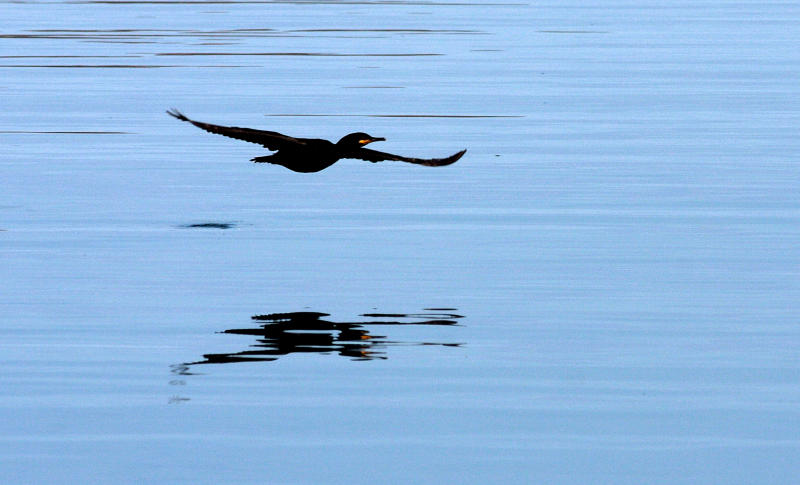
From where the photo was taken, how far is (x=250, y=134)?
13781 millimetres

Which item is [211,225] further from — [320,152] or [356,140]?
[356,140]

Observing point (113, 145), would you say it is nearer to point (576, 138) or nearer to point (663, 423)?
point (576, 138)

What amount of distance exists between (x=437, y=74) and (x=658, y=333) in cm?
1987

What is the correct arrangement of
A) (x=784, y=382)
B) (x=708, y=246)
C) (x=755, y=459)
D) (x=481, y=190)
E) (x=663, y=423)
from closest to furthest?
1. (x=755, y=459)
2. (x=663, y=423)
3. (x=784, y=382)
4. (x=708, y=246)
5. (x=481, y=190)

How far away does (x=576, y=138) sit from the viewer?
21.0 meters

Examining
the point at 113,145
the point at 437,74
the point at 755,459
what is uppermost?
the point at 437,74

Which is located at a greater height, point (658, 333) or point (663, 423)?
point (658, 333)

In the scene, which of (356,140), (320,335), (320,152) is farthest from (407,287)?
(320,152)

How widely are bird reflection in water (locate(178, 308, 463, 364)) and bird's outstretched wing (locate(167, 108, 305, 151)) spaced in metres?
2.67

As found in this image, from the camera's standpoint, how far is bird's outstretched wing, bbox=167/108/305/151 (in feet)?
44.5

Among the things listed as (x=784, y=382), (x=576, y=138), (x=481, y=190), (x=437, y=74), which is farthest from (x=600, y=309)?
(x=437, y=74)

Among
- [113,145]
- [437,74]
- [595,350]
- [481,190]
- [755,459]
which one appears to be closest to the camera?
[755,459]

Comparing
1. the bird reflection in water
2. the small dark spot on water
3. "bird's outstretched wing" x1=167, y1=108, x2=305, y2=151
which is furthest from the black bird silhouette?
the bird reflection in water

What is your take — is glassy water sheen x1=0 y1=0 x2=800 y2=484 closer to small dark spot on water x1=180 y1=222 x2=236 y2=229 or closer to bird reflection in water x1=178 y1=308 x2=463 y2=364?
bird reflection in water x1=178 y1=308 x2=463 y2=364
